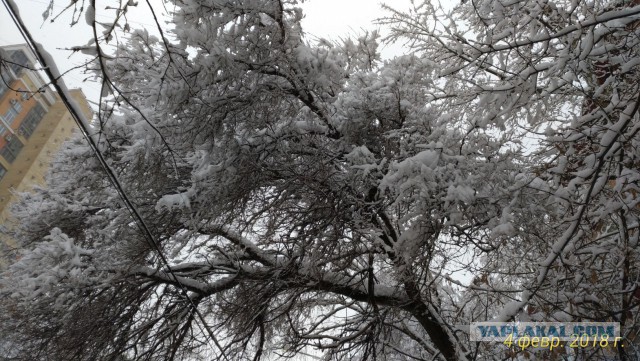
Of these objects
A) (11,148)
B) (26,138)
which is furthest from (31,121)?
(11,148)

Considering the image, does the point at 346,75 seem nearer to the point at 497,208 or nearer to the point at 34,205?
the point at 497,208

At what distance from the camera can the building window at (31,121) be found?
91.1ft

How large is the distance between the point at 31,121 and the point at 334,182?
29635 mm

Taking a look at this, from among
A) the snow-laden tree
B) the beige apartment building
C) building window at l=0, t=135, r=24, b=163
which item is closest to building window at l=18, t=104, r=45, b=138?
the beige apartment building

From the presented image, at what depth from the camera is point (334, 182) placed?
5.68m

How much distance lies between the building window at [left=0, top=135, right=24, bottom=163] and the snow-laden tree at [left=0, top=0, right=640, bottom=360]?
23.7 meters

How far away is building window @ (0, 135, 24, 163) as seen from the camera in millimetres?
26269

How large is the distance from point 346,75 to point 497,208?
2.91 meters

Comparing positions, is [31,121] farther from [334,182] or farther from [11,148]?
[334,182]

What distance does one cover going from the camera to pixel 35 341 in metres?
7.29

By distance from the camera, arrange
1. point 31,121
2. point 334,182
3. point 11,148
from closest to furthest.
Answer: point 334,182 → point 11,148 → point 31,121

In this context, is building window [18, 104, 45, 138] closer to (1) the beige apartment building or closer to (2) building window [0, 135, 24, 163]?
(1) the beige apartment building

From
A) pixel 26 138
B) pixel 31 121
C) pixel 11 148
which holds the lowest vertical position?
pixel 11 148

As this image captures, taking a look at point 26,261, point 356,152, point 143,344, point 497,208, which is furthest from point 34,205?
point 497,208
